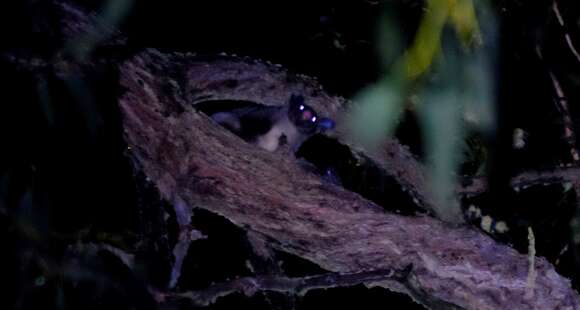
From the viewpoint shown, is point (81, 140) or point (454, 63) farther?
point (81, 140)

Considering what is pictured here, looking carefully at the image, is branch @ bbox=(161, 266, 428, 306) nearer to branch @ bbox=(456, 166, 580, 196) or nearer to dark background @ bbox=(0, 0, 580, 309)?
dark background @ bbox=(0, 0, 580, 309)

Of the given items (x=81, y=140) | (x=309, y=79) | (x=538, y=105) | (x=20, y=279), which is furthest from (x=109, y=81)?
(x=538, y=105)

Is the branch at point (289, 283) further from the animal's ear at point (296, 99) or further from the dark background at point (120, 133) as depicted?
the animal's ear at point (296, 99)

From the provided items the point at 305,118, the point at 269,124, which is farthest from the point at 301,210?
the point at 269,124

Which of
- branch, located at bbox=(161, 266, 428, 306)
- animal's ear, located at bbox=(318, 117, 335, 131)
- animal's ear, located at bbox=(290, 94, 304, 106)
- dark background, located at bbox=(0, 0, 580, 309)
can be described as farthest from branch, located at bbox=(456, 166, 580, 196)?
animal's ear, located at bbox=(290, 94, 304, 106)

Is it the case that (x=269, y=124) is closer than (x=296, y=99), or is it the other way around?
(x=296, y=99)

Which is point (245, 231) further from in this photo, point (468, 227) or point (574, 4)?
point (574, 4)

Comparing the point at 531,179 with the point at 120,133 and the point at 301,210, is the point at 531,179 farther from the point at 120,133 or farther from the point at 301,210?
the point at 120,133
